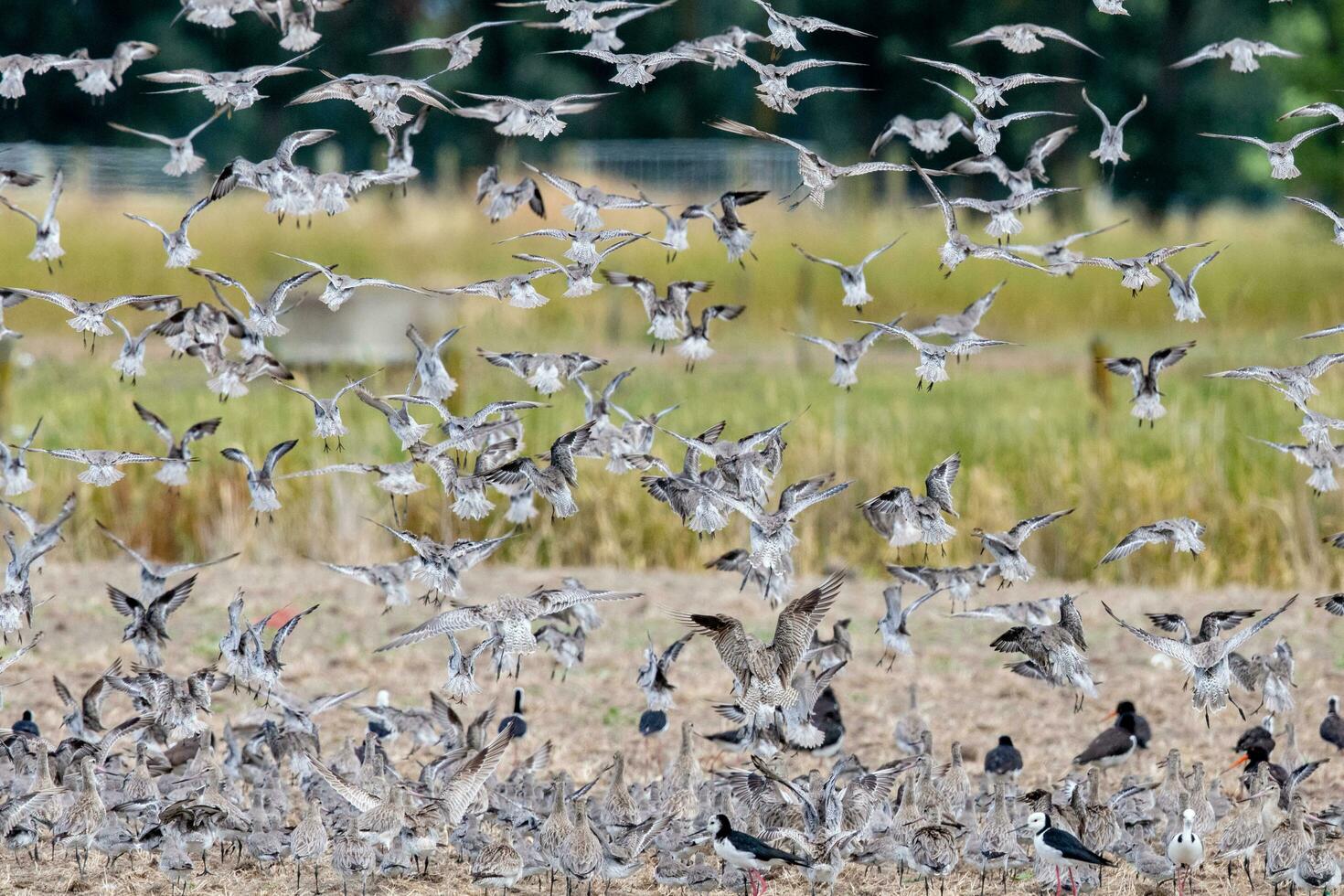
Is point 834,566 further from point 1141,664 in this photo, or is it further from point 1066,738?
point 1066,738

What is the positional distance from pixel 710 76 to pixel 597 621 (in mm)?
48233

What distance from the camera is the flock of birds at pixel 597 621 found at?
22.2 feet

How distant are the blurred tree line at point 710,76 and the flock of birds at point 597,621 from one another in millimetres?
39433

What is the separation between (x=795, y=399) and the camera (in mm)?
17781

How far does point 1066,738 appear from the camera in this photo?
9.29 meters

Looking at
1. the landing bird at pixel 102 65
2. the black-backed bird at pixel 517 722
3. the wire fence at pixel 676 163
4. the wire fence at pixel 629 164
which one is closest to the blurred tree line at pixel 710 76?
the wire fence at pixel 629 164

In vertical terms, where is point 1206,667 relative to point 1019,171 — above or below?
below

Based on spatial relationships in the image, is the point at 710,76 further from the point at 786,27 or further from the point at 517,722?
the point at 786,27

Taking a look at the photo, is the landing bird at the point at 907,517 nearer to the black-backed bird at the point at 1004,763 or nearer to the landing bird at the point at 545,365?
the landing bird at the point at 545,365

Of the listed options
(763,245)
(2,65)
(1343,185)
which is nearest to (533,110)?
(2,65)

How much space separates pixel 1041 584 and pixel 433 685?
14.5 ft

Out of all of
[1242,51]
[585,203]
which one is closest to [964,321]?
[1242,51]

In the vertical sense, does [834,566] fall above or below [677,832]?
below

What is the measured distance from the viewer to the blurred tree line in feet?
160
